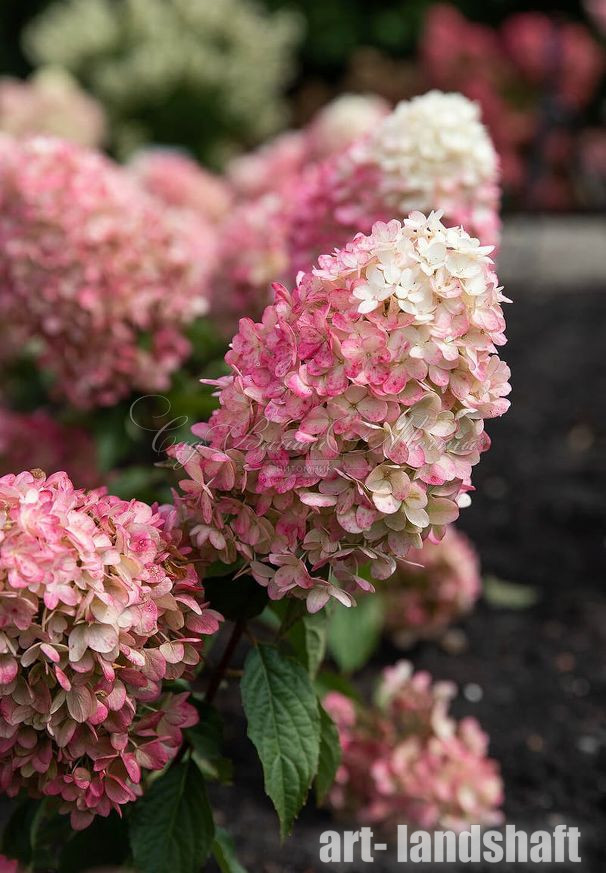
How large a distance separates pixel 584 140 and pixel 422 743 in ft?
20.7

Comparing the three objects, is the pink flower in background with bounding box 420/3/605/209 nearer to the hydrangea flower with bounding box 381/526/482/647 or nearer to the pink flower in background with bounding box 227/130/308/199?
the pink flower in background with bounding box 227/130/308/199

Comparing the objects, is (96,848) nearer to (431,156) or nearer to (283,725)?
(283,725)

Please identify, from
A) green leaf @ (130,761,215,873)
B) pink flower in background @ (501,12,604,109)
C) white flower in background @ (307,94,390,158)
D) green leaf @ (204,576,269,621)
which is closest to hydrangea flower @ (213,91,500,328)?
green leaf @ (204,576,269,621)

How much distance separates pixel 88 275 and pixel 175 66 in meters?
5.39

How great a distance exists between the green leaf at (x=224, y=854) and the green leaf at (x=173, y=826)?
0.24 feet

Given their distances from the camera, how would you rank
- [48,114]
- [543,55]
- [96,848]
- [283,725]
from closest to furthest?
[283,725] < [96,848] < [48,114] < [543,55]

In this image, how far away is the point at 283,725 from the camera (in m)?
1.16

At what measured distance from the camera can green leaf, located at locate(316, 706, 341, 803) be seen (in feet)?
4.23

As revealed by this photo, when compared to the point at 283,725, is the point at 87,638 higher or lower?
higher

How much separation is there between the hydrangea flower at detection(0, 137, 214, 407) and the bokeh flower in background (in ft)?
16.6

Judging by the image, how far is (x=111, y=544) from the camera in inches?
40.9

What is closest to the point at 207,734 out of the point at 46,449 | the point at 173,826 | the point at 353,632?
the point at 173,826

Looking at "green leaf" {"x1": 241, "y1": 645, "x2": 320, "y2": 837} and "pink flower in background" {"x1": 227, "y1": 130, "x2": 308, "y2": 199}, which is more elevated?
"green leaf" {"x1": 241, "y1": 645, "x2": 320, "y2": 837}

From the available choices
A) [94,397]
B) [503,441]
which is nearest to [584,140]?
[503,441]
